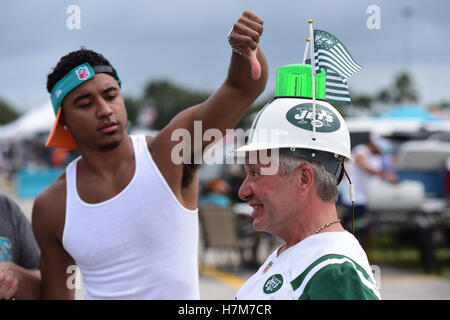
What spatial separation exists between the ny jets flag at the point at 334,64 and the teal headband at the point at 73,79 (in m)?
1.15

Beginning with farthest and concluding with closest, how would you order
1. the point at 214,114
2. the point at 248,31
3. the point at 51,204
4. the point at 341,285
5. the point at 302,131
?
1. the point at 51,204
2. the point at 214,114
3. the point at 248,31
4. the point at 302,131
5. the point at 341,285

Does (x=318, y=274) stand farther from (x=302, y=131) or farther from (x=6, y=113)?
(x=6, y=113)

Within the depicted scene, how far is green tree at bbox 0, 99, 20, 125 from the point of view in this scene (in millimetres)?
89550

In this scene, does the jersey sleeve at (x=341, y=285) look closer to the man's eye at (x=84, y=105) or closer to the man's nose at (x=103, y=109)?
the man's nose at (x=103, y=109)

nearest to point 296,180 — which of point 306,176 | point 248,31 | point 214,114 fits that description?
point 306,176

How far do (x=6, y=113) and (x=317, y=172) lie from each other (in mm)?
96382

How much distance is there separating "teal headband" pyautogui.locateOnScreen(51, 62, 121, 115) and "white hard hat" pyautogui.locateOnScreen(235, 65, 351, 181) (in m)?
1.10

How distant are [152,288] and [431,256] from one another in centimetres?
663

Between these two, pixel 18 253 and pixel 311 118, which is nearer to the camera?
pixel 311 118

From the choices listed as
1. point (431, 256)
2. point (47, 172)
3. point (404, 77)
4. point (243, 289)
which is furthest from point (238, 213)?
point (404, 77)

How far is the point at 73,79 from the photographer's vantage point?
96.3 inches

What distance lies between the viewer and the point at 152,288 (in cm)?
235

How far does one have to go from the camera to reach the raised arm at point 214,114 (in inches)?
86.4
